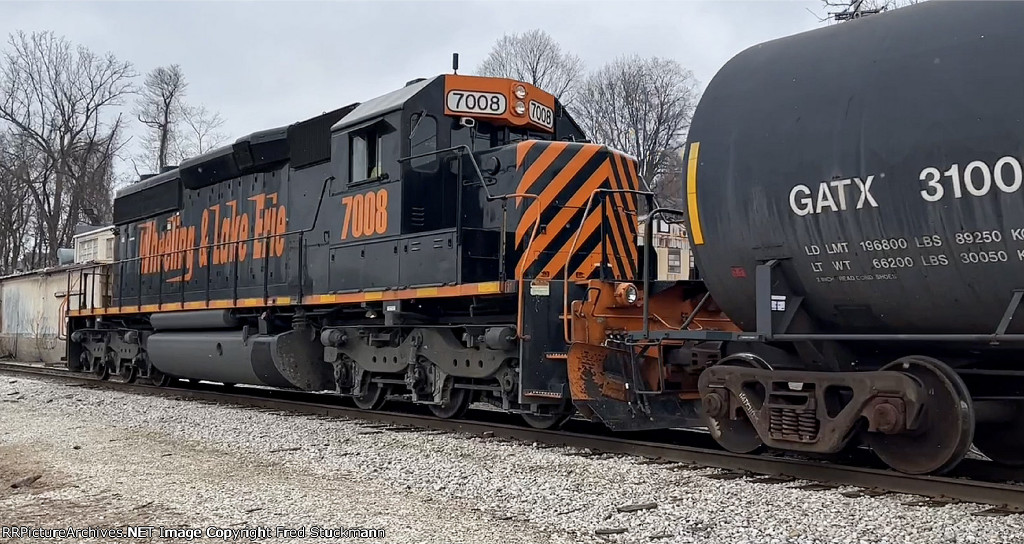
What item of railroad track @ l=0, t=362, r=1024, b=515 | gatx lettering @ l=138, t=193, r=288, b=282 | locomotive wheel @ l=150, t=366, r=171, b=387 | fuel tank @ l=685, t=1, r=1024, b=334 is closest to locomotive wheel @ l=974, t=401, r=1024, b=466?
railroad track @ l=0, t=362, r=1024, b=515

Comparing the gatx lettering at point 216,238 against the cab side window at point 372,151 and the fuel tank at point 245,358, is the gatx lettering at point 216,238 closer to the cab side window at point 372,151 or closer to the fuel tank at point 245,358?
the fuel tank at point 245,358

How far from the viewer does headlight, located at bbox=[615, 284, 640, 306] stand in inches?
320

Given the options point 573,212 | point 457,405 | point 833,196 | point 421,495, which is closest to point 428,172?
point 573,212

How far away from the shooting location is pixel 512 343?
848 centimetres

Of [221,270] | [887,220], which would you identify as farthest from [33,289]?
[887,220]

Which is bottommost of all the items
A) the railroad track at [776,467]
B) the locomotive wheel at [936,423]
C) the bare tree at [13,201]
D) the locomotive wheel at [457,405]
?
the railroad track at [776,467]

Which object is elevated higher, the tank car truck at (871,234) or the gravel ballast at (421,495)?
the tank car truck at (871,234)

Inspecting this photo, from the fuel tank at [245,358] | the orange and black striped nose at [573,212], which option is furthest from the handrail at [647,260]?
the fuel tank at [245,358]

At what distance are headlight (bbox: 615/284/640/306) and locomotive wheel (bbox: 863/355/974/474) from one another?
112 inches

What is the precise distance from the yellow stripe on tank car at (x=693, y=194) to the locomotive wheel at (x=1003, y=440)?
234 centimetres

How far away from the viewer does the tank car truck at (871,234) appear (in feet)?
16.2

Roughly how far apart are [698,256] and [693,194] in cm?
49

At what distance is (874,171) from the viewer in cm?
534

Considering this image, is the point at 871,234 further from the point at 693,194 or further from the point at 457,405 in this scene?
the point at 457,405
